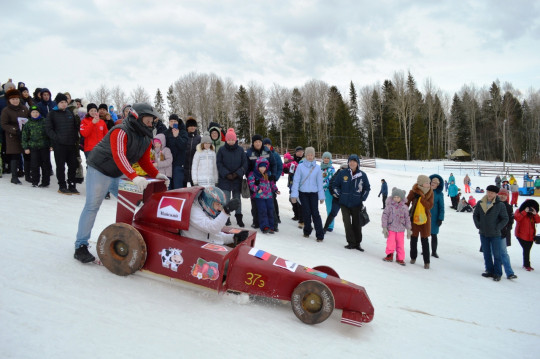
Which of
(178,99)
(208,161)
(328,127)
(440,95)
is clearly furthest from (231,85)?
(208,161)

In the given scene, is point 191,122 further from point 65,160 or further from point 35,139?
point 35,139

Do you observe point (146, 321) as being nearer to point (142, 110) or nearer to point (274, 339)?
point (274, 339)

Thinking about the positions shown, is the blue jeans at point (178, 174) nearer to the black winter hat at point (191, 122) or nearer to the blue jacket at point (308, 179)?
the black winter hat at point (191, 122)

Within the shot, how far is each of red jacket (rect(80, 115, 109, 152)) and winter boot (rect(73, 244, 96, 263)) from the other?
400cm

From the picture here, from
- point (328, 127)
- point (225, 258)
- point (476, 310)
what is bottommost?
A: point (476, 310)

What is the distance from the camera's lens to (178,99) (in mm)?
51438

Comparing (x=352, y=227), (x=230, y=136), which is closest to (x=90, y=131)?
(x=230, y=136)

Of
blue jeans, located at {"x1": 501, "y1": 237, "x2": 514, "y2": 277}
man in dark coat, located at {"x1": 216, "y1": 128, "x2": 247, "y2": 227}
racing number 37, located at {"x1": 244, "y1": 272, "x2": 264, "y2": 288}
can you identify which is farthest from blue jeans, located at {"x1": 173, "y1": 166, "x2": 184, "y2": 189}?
blue jeans, located at {"x1": 501, "y1": 237, "x2": 514, "y2": 277}

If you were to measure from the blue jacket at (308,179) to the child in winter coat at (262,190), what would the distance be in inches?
23.1

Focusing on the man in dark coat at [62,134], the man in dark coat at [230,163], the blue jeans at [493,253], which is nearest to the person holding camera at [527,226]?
the blue jeans at [493,253]

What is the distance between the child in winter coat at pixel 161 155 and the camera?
24.7 ft

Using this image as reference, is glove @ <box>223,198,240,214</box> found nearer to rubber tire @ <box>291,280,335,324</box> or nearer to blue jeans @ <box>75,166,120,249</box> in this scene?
rubber tire @ <box>291,280,335,324</box>

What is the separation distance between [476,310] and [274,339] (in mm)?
3659

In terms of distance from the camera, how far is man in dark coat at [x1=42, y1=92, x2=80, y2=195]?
705cm
